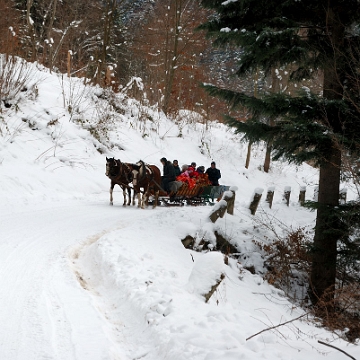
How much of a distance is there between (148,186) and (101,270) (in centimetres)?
837

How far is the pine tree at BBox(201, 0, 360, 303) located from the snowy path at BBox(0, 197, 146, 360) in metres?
4.48

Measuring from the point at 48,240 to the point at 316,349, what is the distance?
18.8ft

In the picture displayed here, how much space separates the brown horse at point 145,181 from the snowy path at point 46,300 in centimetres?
485

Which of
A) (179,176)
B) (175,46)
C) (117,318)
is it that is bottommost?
(117,318)

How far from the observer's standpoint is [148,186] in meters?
15.0

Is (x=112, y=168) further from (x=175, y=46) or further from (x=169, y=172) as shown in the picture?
(x=175, y=46)

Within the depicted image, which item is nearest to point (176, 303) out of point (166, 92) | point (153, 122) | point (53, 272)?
point (53, 272)

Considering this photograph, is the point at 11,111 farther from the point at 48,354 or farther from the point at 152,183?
the point at 48,354

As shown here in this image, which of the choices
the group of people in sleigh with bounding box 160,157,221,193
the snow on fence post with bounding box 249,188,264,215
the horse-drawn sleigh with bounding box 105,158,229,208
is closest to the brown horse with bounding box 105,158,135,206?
the horse-drawn sleigh with bounding box 105,158,229,208

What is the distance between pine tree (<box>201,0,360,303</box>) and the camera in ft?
25.3

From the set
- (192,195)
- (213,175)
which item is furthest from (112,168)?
(213,175)

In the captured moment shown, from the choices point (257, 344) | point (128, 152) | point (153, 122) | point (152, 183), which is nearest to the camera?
point (257, 344)

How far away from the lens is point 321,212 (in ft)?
26.9

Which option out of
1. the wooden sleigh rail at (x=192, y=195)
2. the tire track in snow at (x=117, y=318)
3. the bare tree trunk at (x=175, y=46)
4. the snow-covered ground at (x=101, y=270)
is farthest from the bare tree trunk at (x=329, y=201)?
the bare tree trunk at (x=175, y=46)
